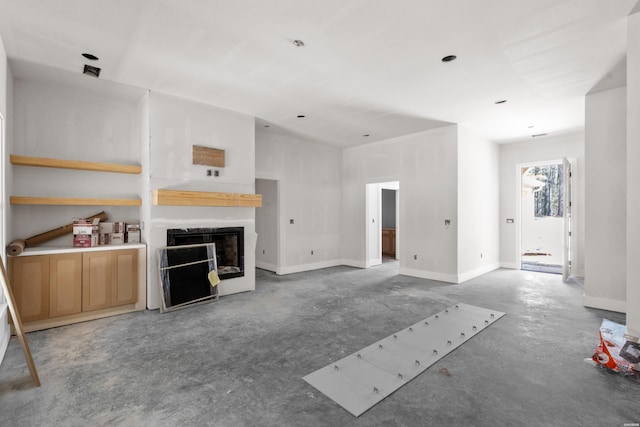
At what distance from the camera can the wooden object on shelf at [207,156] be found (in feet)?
14.3

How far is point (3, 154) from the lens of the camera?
2.96 metres

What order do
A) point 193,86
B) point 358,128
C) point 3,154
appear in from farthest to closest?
point 358,128, point 193,86, point 3,154

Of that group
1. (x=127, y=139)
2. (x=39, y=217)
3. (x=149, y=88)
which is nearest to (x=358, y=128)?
(x=149, y=88)

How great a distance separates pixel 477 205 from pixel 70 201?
675cm

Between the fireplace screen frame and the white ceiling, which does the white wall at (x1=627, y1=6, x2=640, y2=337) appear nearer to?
the white ceiling

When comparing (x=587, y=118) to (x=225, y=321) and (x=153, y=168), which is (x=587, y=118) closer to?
(x=225, y=321)

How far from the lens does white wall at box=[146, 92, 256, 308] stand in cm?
402

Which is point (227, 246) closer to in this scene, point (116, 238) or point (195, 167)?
point (195, 167)

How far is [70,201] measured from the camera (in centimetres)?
362

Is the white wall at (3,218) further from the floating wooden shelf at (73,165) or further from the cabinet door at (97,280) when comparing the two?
the cabinet door at (97,280)

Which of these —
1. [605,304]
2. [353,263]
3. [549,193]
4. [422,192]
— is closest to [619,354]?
[605,304]

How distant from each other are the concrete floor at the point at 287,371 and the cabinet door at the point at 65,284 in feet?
0.76

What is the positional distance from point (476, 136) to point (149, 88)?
589 cm

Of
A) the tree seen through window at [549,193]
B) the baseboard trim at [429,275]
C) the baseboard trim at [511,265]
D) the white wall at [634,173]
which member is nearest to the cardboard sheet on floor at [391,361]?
the white wall at [634,173]
